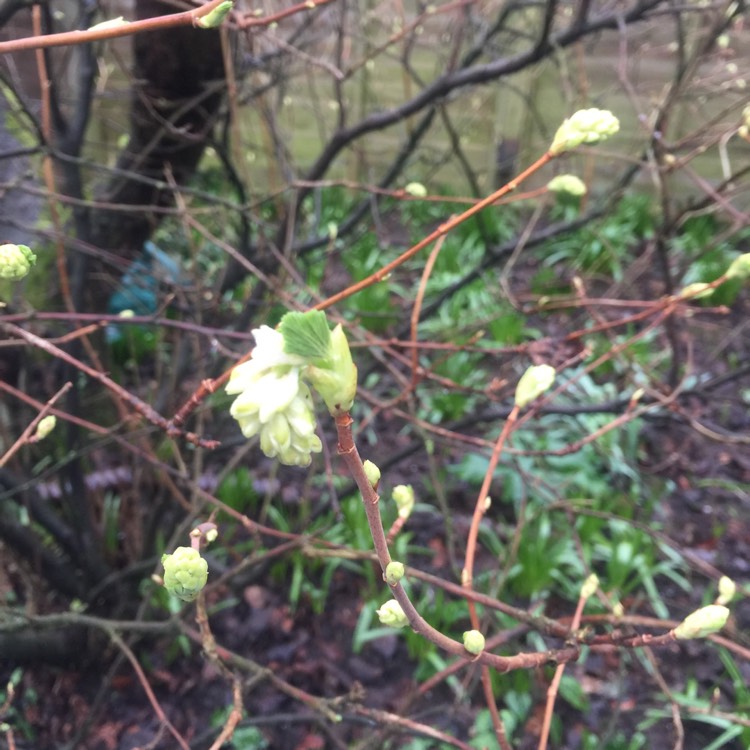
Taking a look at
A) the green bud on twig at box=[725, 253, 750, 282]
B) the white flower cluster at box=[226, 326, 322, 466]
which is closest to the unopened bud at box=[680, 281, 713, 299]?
the green bud on twig at box=[725, 253, 750, 282]

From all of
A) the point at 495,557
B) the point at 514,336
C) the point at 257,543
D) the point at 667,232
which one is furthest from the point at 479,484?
the point at 257,543

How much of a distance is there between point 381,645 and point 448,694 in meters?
0.22

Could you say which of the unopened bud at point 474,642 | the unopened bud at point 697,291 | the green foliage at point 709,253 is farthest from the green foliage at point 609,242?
the unopened bud at point 474,642

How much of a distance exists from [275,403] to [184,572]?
0.52ft

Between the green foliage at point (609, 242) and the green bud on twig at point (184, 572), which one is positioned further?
the green foliage at point (609, 242)

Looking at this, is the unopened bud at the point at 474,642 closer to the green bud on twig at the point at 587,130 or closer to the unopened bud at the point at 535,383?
the unopened bud at the point at 535,383

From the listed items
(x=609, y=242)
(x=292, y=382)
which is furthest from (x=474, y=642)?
(x=609, y=242)

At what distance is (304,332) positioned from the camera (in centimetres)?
36

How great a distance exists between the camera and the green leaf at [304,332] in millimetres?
358

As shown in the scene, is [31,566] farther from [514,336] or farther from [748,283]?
[748,283]

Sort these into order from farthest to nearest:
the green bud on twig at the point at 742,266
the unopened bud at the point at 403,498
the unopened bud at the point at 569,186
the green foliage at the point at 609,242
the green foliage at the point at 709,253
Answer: the green foliage at the point at 609,242, the green foliage at the point at 709,253, the unopened bud at the point at 569,186, the green bud on twig at the point at 742,266, the unopened bud at the point at 403,498

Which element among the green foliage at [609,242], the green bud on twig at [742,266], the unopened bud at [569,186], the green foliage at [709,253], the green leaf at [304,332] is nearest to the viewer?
the green leaf at [304,332]

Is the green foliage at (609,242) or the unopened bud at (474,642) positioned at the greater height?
the unopened bud at (474,642)

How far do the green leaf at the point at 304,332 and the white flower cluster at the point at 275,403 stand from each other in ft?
0.12
